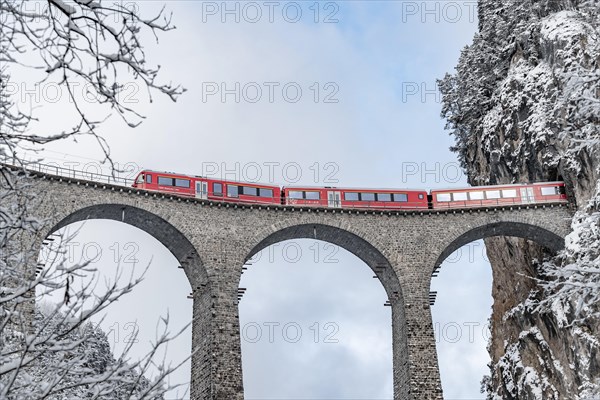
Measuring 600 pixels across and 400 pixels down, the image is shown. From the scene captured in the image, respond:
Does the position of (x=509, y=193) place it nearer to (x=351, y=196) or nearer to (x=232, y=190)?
(x=351, y=196)

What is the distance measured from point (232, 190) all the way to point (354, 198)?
255 inches

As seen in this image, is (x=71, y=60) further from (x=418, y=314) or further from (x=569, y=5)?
(x=569, y=5)

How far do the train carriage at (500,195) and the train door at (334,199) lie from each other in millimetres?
5163

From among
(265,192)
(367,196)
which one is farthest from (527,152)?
(265,192)

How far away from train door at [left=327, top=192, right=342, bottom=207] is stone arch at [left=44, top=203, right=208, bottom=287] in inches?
300

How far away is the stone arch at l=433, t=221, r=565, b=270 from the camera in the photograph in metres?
37.7

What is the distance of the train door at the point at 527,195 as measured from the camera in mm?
38469

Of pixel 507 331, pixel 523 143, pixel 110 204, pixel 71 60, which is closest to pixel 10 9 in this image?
pixel 71 60

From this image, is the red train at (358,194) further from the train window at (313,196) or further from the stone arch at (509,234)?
the stone arch at (509,234)

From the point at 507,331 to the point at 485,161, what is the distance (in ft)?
34.8

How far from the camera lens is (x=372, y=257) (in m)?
38.2

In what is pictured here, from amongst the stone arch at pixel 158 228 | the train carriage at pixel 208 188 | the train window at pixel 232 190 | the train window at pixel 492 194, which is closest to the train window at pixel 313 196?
the train carriage at pixel 208 188

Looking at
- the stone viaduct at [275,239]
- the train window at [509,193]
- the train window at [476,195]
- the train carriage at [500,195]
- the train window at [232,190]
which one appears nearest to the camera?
the stone viaduct at [275,239]

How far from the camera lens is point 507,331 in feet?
141
